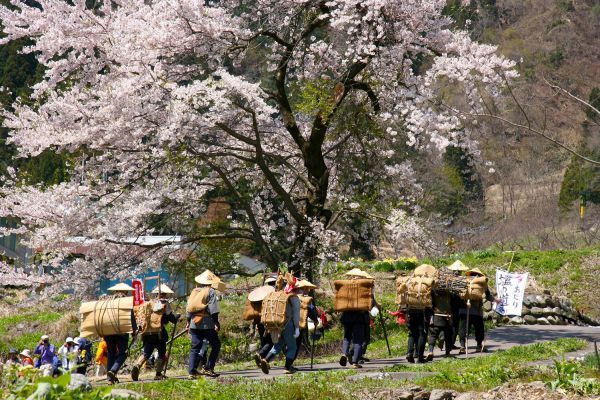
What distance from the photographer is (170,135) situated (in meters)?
17.9

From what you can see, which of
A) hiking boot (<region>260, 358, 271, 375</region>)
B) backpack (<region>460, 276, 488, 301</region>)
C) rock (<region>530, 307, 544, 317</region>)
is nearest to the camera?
hiking boot (<region>260, 358, 271, 375</region>)

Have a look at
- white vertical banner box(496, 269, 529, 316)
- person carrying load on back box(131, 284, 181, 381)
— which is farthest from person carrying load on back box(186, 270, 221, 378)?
white vertical banner box(496, 269, 529, 316)

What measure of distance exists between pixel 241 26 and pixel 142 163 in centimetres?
353

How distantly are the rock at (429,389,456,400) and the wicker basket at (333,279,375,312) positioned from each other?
4723 millimetres

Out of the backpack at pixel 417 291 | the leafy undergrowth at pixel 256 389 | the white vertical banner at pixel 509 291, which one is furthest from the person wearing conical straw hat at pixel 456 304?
the leafy undergrowth at pixel 256 389

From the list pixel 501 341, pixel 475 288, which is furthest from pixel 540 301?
pixel 475 288

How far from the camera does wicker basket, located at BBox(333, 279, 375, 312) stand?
53.2ft

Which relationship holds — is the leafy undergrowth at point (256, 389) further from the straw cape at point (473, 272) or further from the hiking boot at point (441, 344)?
the hiking boot at point (441, 344)

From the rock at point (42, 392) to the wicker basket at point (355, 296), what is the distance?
8918 millimetres

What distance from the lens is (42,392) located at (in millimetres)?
7559

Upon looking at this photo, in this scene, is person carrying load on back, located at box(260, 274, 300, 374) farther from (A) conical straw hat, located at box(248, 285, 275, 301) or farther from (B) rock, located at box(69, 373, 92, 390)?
(B) rock, located at box(69, 373, 92, 390)

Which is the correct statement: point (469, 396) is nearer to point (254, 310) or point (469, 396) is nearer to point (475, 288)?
point (254, 310)

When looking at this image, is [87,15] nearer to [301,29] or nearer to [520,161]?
[301,29]

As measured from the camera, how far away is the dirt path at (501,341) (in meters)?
15.2
